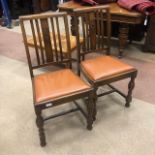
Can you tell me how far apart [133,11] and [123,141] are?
1.70 meters

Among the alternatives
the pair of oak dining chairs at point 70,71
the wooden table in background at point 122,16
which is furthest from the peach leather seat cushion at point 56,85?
the wooden table in background at point 122,16

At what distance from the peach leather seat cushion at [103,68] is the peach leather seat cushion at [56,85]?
168 mm

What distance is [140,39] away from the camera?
3533mm

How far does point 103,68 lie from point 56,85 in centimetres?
49

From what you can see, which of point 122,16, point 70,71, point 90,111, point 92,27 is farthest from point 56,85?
point 122,16

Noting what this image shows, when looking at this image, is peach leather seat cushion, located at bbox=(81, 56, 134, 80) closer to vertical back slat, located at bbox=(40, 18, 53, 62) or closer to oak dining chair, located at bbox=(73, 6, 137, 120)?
oak dining chair, located at bbox=(73, 6, 137, 120)

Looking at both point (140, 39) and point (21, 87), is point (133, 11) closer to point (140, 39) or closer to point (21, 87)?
point (140, 39)

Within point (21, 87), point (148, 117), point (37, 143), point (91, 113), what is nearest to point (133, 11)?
point (148, 117)

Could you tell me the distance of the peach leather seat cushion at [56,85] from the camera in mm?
1505

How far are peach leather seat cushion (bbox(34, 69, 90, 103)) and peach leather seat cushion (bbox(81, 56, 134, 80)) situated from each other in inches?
6.6

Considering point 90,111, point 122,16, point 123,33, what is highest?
point 122,16

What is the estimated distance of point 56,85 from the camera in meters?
1.60

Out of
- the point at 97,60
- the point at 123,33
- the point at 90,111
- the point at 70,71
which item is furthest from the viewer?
the point at 123,33

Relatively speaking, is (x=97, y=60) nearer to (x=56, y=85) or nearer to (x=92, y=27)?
(x=92, y=27)
